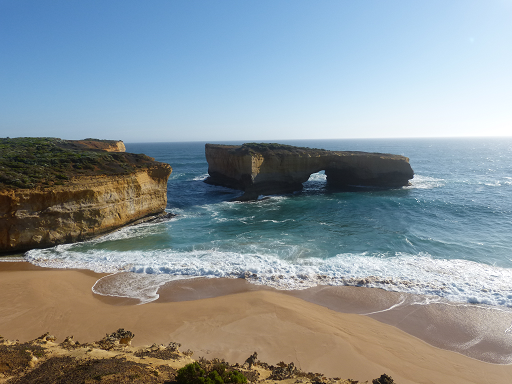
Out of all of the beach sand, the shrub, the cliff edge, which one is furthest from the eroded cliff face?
the shrub

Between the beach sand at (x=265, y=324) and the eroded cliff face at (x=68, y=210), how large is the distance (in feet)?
12.7

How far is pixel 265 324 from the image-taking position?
406 inches

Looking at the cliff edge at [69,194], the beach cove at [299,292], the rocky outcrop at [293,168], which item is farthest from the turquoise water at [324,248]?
the rocky outcrop at [293,168]

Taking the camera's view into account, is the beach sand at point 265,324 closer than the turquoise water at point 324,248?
Yes

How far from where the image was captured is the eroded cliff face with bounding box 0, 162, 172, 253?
16344 millimetres

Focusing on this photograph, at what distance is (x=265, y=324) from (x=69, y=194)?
14.8 m

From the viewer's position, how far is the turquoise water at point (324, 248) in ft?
44.9

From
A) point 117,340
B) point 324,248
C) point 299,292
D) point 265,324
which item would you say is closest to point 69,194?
point 117,340

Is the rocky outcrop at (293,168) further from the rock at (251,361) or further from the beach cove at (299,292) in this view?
the rock at (251,361)

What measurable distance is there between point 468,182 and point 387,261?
35.2 metres

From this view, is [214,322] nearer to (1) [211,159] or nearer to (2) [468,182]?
(1) [211,159]

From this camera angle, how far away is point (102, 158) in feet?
76.1

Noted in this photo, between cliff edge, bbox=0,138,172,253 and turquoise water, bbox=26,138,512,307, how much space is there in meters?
Result: 1.02

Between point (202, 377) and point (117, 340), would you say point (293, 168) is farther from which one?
point (202, 377)
